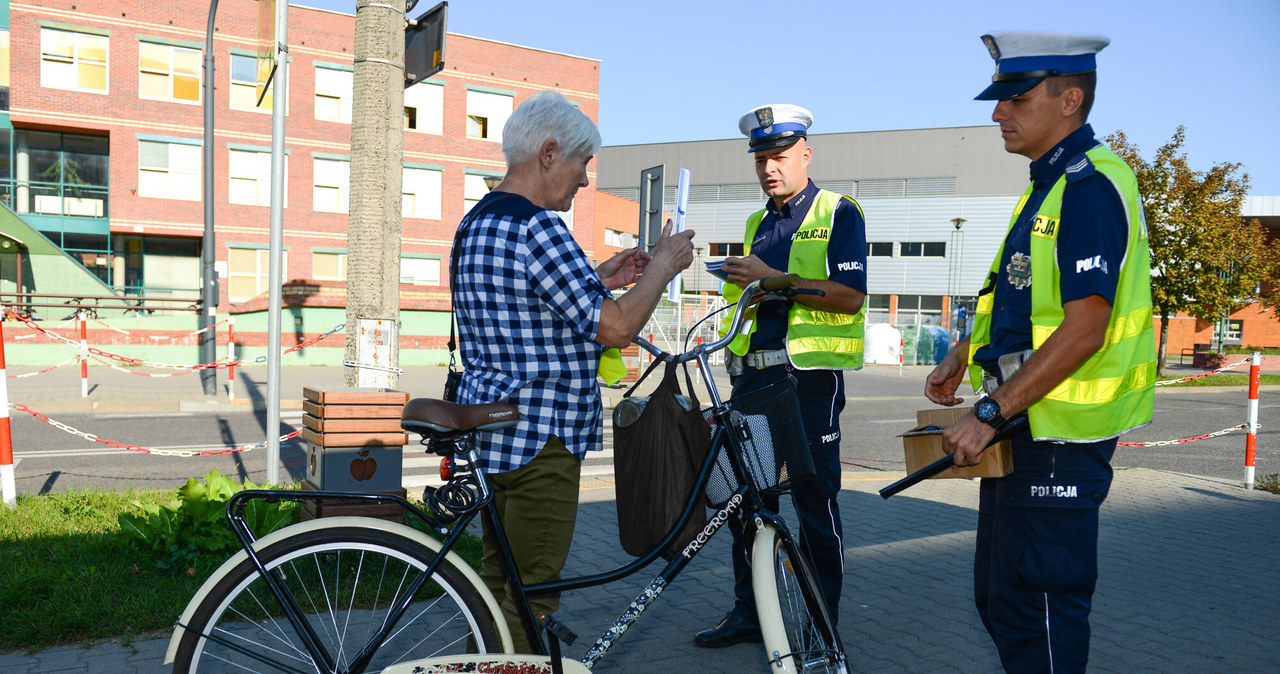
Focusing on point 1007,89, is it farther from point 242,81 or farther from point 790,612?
point 242,81

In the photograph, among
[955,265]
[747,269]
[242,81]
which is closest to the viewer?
[747,269]

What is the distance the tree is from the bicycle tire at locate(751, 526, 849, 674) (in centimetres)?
2756

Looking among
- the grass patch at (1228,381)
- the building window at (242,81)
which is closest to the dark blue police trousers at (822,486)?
the grass patch at (1228,381)

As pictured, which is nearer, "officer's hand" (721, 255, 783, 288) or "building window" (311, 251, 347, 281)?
"officer's hand" (721, 255, 783, 288)

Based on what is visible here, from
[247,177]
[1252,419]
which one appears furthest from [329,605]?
[247,177]

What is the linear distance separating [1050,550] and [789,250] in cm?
182

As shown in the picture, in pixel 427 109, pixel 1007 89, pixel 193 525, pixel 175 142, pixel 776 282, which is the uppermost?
pixel 427 109

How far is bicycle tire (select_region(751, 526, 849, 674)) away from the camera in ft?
7.77

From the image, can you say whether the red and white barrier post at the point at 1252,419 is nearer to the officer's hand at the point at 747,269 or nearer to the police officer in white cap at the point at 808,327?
the police officer in white cap at the point at 808,327

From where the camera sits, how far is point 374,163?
5535mm

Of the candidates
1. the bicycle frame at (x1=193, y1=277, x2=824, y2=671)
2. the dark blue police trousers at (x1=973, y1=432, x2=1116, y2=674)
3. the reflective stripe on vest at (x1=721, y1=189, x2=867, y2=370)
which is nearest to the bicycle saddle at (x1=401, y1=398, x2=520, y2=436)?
the bicycle frame at (x1=193, y1=277, x2=824, y2=671)

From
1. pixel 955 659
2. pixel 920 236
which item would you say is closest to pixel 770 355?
pixel 955 659

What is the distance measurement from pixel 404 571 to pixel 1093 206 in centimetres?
196

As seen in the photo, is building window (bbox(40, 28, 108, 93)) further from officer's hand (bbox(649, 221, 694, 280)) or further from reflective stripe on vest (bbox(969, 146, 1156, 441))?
reflective stripe on vest (bbox(969, 146, 1156, 441))
